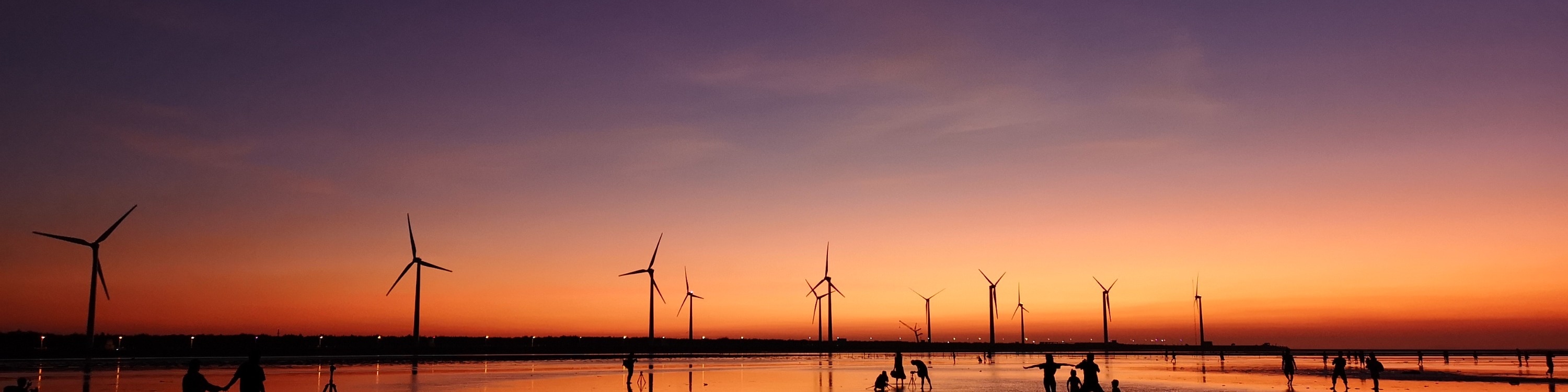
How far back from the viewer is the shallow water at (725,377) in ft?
174

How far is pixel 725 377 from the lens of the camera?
64.7m

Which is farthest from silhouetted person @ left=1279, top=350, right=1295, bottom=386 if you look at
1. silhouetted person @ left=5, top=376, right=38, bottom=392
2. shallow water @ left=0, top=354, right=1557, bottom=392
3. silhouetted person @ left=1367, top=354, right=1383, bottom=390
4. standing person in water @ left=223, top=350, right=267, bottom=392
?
silhouetted person @ left=5, top=376, right=38, bottom=392

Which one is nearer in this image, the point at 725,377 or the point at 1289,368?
the point at 1289,368

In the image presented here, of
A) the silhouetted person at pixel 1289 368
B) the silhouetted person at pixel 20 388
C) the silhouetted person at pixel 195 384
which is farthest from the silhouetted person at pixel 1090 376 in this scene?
the silhouetted person at pixel 20 388

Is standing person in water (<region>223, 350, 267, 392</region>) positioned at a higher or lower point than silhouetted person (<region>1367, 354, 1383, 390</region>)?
higher

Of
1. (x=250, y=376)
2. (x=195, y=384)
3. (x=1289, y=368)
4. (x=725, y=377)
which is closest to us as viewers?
(x=195, y=384)

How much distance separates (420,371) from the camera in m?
75.9

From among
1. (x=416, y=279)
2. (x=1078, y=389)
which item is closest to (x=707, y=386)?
(x=1078, y=389)

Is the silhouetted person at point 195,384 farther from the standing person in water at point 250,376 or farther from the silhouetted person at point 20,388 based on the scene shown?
the silhouetted person at point 20,388

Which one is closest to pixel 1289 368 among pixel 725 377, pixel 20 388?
pixel 725 377

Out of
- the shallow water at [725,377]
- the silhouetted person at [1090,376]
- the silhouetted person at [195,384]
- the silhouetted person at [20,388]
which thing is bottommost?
the shallow water at [725,377]

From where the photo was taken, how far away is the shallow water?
53.0 metres

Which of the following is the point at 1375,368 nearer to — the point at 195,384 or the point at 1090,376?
the point at 1090,376

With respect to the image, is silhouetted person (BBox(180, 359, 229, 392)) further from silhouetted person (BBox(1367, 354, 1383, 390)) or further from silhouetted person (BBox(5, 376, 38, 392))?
silhouetted person (BBox(1367, 354, 1383, 390))
